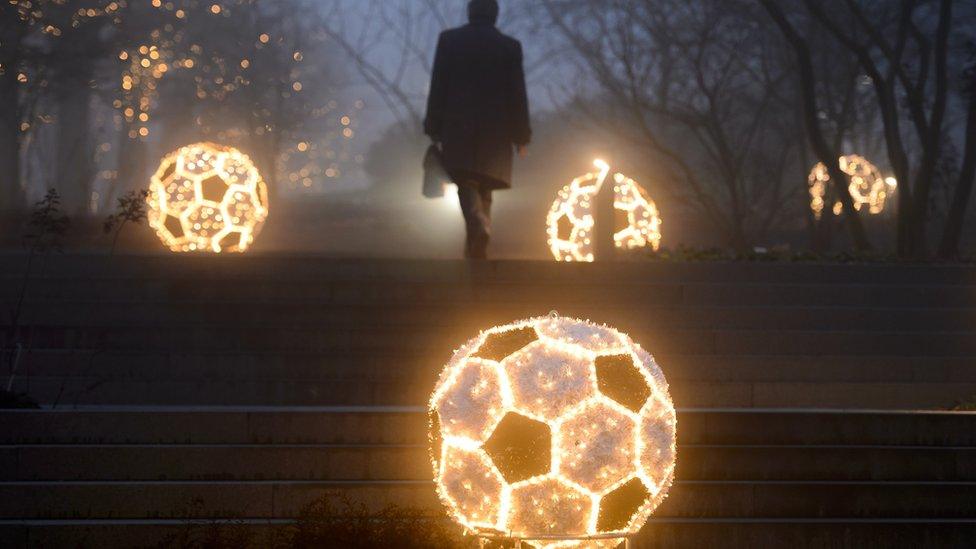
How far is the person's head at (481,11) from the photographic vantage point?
1292 centimetres

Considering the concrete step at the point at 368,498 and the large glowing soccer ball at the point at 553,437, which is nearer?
the large glowing soccer ball at the point at 553,437

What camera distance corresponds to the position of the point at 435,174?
12961 millimetres

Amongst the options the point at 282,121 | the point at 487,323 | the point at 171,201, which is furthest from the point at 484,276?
the point at 282,121

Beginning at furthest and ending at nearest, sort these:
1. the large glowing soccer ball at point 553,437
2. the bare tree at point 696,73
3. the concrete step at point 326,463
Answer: the bare tree at point 696,73 < the concrete step at point 326,463 < the large glowing soccer ball at point 553,437

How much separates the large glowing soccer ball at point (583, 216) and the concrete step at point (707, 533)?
8.04m

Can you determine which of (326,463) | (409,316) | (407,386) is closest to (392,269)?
(409,316)

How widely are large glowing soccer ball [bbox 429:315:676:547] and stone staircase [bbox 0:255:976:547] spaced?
145 centimetres

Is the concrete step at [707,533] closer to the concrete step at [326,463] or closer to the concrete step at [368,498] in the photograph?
the concrete step at [368,498]

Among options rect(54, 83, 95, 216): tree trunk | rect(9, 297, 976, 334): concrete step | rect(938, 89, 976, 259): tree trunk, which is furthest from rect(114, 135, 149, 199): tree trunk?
rect(9, 297, 976, 334): concrete step

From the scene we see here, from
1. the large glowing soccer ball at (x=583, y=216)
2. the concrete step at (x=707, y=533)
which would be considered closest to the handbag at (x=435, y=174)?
the large glowing soccer ball at (x=583, y=216)

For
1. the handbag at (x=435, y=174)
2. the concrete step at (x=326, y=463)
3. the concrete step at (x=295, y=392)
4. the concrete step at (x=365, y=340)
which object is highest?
the handbag at (x=435, y=174)

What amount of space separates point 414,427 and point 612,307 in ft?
13.7

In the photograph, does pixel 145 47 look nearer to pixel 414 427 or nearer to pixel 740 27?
pixel 740 27

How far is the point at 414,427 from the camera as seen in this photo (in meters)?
7.54
